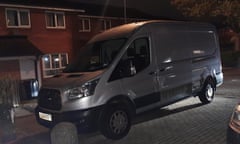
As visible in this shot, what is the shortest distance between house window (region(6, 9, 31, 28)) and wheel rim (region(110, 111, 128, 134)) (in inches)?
652

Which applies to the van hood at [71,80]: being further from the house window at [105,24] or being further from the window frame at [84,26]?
the house window at [105,24]

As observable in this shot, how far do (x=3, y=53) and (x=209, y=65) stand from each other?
540 inches

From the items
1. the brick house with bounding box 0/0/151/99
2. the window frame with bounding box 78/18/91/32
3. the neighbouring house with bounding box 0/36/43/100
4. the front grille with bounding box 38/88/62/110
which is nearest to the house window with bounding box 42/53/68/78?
the brick house with bounding box 0/0/151/99

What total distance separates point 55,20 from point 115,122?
18483mm

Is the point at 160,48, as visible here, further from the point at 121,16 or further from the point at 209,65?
the point at 121,16

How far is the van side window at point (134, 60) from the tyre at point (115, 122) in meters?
0.74

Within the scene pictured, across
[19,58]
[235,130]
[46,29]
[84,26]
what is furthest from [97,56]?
[84,26]

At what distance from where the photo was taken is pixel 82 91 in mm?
6129

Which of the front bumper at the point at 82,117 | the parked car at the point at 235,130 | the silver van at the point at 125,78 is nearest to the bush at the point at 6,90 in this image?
the silver van at the point at 125,78

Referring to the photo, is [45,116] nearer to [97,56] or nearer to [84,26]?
[97,56]

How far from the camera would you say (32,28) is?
2186cm

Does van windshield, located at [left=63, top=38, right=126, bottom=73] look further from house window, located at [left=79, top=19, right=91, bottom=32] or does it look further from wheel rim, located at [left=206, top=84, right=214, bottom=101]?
house window, located at [left=79, top=19, right=91, bottom=32]

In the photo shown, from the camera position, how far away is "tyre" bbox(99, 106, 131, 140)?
626cm

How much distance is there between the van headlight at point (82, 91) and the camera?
613 cm
